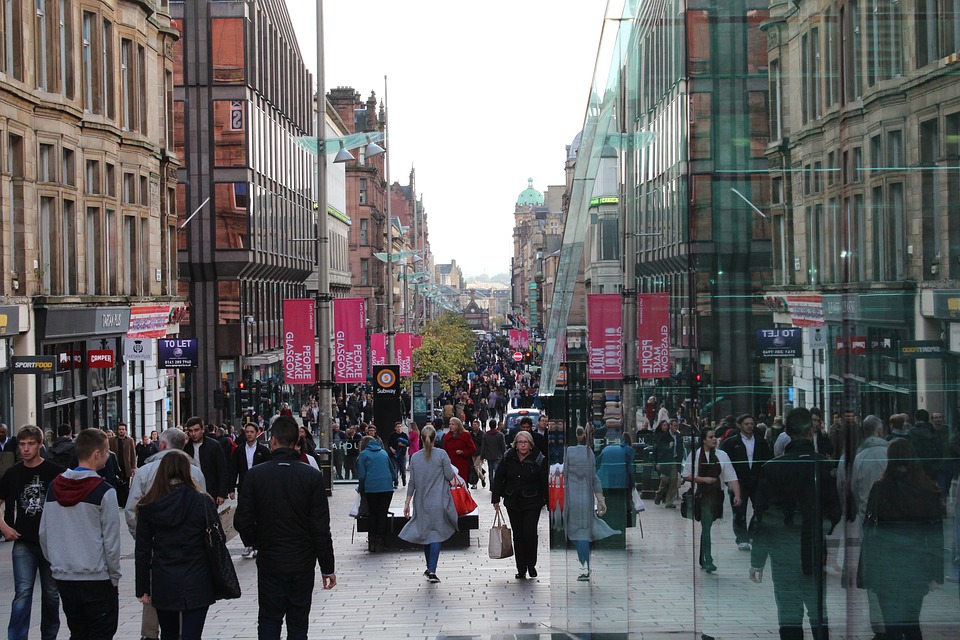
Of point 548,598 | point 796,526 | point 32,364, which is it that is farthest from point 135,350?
point 796,526

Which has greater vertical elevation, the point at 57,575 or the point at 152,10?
the point at 152,10

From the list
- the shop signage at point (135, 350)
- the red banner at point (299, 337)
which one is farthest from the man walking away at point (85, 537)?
the shop signage at point (135, 350)

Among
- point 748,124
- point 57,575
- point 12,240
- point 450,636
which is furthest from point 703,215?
point 12,240

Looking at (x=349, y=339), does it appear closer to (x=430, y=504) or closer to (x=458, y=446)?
(x=458, y=446)

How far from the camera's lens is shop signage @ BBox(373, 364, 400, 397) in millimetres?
30061

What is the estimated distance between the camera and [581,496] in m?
8.09

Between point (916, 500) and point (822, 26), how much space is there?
1341 millimetres

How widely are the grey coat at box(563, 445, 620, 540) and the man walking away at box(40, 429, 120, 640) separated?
282 centimetres

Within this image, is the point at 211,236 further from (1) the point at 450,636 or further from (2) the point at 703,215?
(2) the point at 703,215

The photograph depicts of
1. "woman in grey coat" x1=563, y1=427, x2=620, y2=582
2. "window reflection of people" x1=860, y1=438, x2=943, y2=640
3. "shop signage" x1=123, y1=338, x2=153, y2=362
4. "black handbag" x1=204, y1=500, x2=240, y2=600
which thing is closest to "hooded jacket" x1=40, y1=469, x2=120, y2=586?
"black handbag" x1=204, y1=500, x2=240, y2=600

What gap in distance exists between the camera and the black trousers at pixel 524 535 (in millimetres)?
12203

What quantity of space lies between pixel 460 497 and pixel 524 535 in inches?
55.5

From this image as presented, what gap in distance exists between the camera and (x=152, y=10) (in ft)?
119

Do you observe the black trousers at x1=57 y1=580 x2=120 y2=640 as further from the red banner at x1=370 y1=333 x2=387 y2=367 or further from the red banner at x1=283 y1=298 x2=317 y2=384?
the red banner at x1=370 y1=333 x2=387 y2=367
